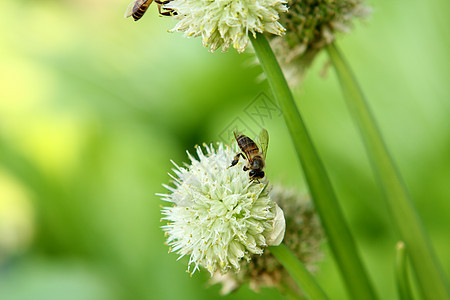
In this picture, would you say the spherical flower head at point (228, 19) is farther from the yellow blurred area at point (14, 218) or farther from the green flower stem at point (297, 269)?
the yellow blurred area at point (14, 218)

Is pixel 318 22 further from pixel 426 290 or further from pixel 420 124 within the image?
pixel 420 124

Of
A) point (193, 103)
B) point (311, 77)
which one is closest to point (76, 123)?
point (193, 103)

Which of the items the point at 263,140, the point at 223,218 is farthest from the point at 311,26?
the point at 223,218

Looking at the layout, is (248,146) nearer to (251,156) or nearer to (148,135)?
(251,156)

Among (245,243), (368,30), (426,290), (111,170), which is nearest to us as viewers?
(245,243)

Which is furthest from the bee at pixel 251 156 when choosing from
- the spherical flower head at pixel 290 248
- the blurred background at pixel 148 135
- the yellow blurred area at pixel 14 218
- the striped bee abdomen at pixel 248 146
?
the yellow blurred area at pixel 14 218
